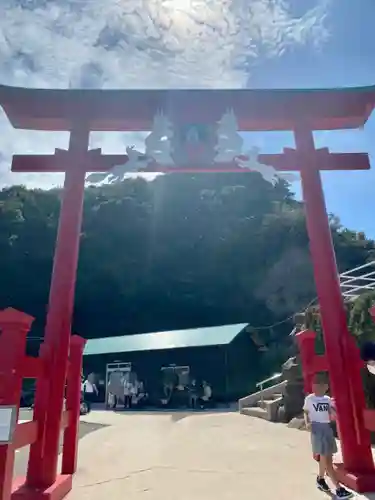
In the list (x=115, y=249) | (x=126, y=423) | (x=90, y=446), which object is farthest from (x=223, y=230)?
(x=90, y=446)

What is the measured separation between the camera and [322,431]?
416 centimetres

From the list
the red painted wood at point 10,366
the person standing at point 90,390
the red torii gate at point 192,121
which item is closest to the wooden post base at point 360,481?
the red torii gate at point 192,121

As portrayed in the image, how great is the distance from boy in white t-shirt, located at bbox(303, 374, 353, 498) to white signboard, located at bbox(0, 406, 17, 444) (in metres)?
2.74

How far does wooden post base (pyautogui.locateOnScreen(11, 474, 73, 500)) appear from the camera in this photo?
3.64 meters

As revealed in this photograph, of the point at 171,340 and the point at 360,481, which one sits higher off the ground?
the point at 171,340

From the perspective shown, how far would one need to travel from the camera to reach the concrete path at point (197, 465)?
166 inches

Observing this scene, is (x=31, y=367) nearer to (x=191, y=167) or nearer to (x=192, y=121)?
(x=191, y=167)

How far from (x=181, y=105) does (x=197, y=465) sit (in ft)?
14.7

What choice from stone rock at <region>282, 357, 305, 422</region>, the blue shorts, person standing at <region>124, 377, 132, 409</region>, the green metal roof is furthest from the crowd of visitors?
the blue shorts

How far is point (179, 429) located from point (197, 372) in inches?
344

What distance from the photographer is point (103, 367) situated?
2064 cm

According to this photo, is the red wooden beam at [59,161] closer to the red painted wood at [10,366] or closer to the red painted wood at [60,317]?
the red painted wood at [60,317]

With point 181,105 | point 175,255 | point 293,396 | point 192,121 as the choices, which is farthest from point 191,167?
point 175,255

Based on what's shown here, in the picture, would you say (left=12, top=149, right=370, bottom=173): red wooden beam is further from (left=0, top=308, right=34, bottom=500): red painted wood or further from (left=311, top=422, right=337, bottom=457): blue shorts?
(left=311, top=422, right=337, bottom=457): blue shorts
